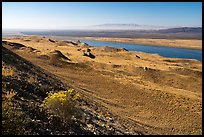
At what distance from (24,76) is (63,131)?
6.12m

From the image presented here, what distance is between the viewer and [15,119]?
7.94 meters

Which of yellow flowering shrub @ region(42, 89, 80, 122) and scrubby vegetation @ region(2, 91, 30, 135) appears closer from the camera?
scrubby vegetation @ region(2, 91, 30, 135)

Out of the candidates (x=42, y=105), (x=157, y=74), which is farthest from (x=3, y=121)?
(x=157, y=74)

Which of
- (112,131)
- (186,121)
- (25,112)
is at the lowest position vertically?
(186,121)

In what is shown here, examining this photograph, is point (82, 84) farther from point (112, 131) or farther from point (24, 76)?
point (112, 131)

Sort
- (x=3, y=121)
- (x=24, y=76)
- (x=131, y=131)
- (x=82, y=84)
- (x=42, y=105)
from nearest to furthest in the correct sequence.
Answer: (x=3, y=121), (x=42, y=105), (x=131, y=131), (x=24, y=76), (x=82, y=84)

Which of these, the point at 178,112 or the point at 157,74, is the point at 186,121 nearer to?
the point at 178,112

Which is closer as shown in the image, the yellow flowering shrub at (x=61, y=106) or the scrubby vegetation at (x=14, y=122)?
the scrubby vegetation at (x=14, y=122)

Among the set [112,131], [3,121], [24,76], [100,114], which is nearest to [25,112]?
[3,121]

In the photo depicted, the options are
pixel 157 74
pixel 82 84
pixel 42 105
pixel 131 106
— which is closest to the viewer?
pixel 42 105

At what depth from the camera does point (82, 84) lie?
63.9 feet

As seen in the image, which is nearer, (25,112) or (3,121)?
(3,121)

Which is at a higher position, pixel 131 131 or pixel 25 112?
pixel 25 112

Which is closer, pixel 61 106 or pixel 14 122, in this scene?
pixel 14 122
